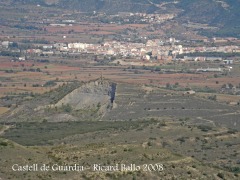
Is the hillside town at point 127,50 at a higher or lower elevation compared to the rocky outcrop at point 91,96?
lower

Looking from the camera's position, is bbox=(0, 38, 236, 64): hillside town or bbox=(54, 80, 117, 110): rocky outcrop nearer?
bbox=(54, 80, 117, 110): rocky outcrop

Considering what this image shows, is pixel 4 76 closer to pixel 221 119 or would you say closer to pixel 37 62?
pixel 37 62

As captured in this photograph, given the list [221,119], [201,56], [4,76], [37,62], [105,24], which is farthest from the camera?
[105,24]

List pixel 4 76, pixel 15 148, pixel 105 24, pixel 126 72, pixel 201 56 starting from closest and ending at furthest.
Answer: pixel 15 148 < pixel 4 76 < pixel 126 72 < pixel 201 56 < pixel 105 24

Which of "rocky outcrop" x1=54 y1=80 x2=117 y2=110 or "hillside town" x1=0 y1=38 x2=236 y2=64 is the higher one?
"rocky outcrop" x1=54 y1=80 x2=117 y2=110

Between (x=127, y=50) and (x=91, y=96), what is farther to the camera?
(x=127, y=50)

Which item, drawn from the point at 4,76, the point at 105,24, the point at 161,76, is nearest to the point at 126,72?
the point at 161,76

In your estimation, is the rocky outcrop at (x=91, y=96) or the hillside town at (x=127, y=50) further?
the hillside town at (x=127, y=50)

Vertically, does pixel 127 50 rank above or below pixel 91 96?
below

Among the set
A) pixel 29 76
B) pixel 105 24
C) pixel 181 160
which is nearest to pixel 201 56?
pixel 29 76

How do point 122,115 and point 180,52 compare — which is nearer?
point 122,115
